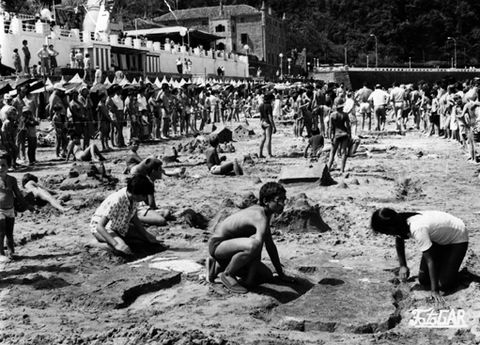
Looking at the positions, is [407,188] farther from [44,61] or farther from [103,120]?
[44,61]

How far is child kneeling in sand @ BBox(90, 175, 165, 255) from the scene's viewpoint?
7.04 meters

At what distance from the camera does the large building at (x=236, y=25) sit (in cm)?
8294

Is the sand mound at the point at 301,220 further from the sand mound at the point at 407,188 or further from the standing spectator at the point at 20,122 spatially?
the standing spectator at the point at 20,122

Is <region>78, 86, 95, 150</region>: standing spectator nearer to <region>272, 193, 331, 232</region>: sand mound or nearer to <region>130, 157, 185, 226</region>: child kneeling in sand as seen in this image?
<region>130, 157, 185, 226</region>: child kneeling in sand

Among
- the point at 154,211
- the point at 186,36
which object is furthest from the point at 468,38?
the point at 154,211

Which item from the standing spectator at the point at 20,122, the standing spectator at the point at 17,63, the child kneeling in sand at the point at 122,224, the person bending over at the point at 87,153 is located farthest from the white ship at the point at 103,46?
the child kneeling in sand at the point at 122,224

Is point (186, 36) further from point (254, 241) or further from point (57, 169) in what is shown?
point (254, 241)

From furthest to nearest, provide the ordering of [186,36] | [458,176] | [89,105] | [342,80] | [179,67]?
[342,80], [186,36], [179,67], [89,105], [458,176]

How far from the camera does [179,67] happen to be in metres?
43.9

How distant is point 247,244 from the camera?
5613mm

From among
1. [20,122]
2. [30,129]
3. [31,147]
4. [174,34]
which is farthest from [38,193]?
[174,34]

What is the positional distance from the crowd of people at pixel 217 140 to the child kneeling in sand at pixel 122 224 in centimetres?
1

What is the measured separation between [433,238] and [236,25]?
81111 mm

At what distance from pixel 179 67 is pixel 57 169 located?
31.1 metres
